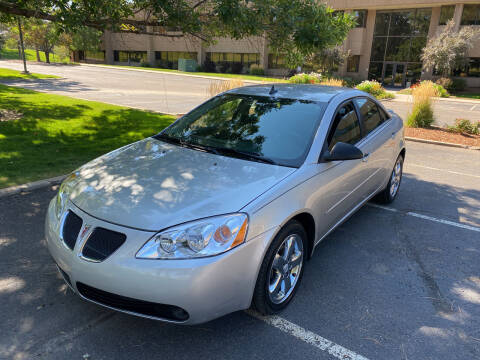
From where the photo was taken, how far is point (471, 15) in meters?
33.4

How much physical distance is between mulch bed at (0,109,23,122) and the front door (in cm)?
3525

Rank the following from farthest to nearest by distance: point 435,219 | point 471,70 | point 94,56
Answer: point 94,56
point 471,70
point 435,219

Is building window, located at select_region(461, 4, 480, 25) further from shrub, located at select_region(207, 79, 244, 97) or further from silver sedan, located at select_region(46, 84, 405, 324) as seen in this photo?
silver sedan, located at select_region(46, 84, 405, 324)

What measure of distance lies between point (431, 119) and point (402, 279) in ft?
32.8

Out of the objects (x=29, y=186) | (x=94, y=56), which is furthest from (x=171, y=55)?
(x=29, y=186)

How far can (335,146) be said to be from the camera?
351 cm

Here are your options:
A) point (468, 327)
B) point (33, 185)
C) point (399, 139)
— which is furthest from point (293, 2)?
point (468, 327)

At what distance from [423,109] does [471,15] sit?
1104 inches

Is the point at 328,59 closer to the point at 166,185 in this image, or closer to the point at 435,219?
the point at 435,219

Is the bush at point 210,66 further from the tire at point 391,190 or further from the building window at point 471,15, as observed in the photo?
the tire at point 391,190

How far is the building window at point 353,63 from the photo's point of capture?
1577 inches

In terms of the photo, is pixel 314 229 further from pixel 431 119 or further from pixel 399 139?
pixel 431 119

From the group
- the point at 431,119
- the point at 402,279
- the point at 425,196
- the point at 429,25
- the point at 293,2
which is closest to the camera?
the point at 402,279

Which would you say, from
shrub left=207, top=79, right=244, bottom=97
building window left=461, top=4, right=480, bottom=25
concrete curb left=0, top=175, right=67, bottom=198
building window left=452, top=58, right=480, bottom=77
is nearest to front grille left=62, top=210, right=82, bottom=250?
concrete curb left=0, top=175, right=67, bottom=198
